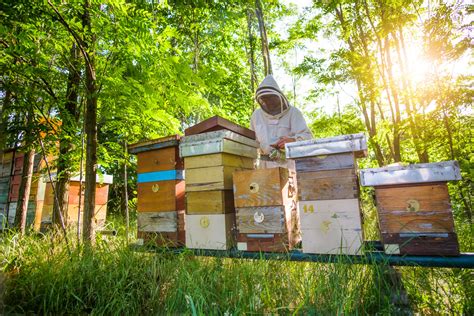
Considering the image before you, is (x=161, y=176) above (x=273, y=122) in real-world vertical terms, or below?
below

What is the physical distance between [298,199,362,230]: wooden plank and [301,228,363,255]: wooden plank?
0.03 meters

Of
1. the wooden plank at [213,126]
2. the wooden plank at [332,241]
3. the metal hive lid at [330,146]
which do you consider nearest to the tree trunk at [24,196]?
the wooden plank at [213,126]

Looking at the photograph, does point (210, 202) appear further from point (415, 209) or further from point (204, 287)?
point (415, 209)

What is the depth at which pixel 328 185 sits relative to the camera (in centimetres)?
206

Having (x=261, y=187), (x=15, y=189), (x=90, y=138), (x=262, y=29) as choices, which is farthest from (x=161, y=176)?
(x=15, y=189)

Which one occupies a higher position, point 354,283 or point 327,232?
point 327,232

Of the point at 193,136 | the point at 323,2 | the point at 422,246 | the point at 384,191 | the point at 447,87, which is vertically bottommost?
the point at 422,246

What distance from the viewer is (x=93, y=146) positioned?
3.31m

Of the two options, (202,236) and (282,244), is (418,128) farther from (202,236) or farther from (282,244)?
(202,236)

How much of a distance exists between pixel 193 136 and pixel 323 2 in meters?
4.97

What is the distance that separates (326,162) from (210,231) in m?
1.17

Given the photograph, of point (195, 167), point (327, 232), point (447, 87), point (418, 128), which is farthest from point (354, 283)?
point (447, 87)

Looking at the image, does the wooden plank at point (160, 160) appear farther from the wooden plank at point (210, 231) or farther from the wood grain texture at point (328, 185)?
the wood grain texture at point (328, 185)

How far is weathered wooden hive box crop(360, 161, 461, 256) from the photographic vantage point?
1747mm
